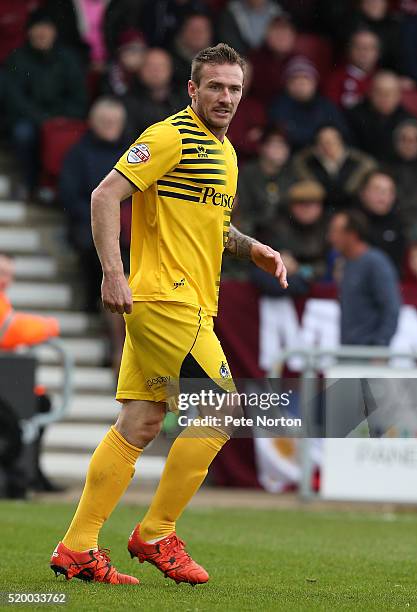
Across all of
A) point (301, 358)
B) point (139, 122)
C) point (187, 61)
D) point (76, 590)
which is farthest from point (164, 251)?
point (187, 61)

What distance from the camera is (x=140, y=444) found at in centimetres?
641

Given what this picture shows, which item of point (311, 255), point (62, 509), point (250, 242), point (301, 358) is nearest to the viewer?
point (250, 242)

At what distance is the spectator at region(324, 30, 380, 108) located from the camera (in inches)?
656

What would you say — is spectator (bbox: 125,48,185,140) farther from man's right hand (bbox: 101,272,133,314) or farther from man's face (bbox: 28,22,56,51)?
man's right hand (bbox: 101,272,133,314)

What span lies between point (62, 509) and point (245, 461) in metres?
2.82

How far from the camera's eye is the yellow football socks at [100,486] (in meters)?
6.36

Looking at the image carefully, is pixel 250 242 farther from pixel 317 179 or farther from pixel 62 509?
pixel 317 179

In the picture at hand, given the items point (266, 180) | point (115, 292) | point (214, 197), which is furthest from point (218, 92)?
point (266, 180)

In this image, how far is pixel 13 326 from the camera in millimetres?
11844

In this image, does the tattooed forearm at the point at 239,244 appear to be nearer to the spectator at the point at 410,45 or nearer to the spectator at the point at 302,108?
the spectator at the point at 302,108

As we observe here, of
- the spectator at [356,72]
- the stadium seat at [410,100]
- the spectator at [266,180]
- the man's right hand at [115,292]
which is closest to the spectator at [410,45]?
the stadium seat at [410,100]

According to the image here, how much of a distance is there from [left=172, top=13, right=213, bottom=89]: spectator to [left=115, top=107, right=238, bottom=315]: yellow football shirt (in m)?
9.29

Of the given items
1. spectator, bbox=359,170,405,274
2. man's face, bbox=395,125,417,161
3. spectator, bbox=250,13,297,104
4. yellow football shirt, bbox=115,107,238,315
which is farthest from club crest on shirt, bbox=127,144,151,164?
spectator, bbox=250,13,297,104

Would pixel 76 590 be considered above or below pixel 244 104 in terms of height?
below
